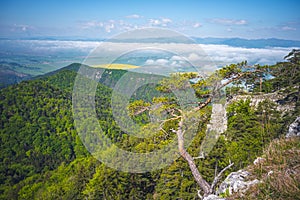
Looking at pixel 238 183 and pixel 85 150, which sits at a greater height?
pixel 238 183

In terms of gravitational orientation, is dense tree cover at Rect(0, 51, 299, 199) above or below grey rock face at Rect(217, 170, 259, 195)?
below

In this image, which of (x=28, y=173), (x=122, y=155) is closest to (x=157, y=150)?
(x=122, y=155)

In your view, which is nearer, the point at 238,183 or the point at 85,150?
the point at 238,183

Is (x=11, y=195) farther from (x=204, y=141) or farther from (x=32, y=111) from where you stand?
(x=204, y=141)

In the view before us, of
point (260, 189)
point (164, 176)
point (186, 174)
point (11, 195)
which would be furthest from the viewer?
point (11, 195)

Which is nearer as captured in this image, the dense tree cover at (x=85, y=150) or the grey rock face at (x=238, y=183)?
the grey rock face at (x=238, y=183)

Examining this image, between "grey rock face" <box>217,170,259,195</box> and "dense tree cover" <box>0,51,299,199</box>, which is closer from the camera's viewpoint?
"grey rock face" <box>217,170,259,195</box>

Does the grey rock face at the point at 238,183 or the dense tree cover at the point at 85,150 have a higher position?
the grey rock face at the point at 238,183

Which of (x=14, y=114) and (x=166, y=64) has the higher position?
(x=166, y=64)
